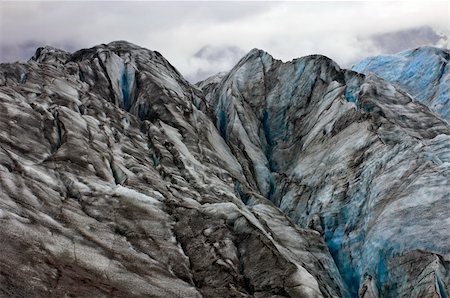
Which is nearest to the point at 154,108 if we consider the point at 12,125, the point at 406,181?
the point at 12,125

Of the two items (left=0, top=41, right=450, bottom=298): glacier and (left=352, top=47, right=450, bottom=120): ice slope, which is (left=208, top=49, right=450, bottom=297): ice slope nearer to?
(left=0, top=41, right=450, bottom=298): glacier

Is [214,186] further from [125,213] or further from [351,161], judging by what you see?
[351,161]

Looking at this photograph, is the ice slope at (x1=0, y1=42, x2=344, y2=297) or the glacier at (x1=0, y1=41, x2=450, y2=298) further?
the glacier at (x1=0, y1=41, x2=450, y2=298)

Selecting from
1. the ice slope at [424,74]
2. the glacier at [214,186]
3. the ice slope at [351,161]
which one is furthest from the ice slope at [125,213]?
the ice slope at [424,74]

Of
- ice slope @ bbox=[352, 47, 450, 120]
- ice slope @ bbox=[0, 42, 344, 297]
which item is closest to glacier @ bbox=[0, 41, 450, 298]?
ice slope @ bbox=[0, 42, 344, 297]

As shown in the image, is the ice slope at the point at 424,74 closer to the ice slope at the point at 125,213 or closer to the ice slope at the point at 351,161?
the ice slope at the point at 351,161

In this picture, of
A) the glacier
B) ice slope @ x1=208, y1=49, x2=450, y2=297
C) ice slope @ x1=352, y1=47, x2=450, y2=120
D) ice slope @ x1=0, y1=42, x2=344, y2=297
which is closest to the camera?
ice slope @ x1=0, y1=42, x2=344, y2=297
